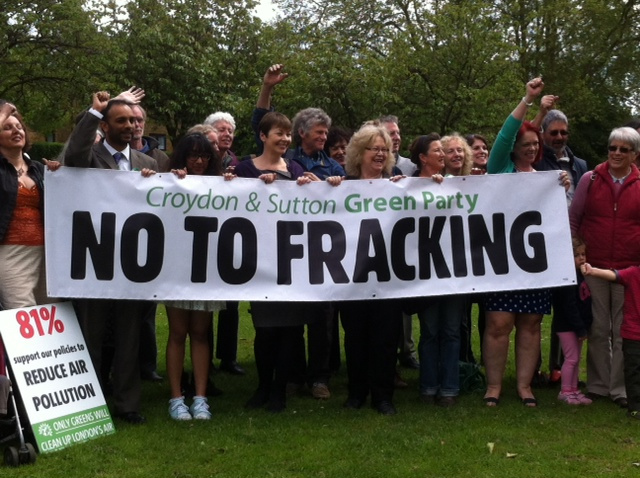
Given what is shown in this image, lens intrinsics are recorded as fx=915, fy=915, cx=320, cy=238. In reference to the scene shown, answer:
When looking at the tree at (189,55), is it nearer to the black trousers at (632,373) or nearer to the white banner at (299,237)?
the white banner at (299,237)

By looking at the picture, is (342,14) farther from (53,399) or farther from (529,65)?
(53,399)

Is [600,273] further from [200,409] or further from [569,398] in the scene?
[200,409]

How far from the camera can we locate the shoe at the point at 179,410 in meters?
6.62

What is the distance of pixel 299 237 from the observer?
22.1 feet

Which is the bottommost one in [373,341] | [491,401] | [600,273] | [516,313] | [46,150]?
[491,401]

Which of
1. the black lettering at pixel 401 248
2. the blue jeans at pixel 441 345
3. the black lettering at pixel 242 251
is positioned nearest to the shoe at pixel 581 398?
the blue jeans at pixel 441 345

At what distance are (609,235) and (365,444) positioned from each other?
101 inches

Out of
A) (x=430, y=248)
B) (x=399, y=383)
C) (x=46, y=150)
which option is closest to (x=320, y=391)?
(x=399, y=383)

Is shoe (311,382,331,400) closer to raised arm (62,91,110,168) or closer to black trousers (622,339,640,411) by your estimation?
black trousers (622,339,640,411)

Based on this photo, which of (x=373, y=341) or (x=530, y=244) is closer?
(x=373, y=341)

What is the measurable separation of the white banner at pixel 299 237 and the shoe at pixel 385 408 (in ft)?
2.73

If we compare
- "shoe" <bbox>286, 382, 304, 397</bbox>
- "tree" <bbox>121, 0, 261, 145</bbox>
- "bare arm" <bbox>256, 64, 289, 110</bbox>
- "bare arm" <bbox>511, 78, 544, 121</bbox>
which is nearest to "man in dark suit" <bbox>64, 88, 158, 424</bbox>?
"bare arm" <bbox>256, 64, 289, 110</bbox>

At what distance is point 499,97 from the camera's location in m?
24.6

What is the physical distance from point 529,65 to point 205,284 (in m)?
28.8
